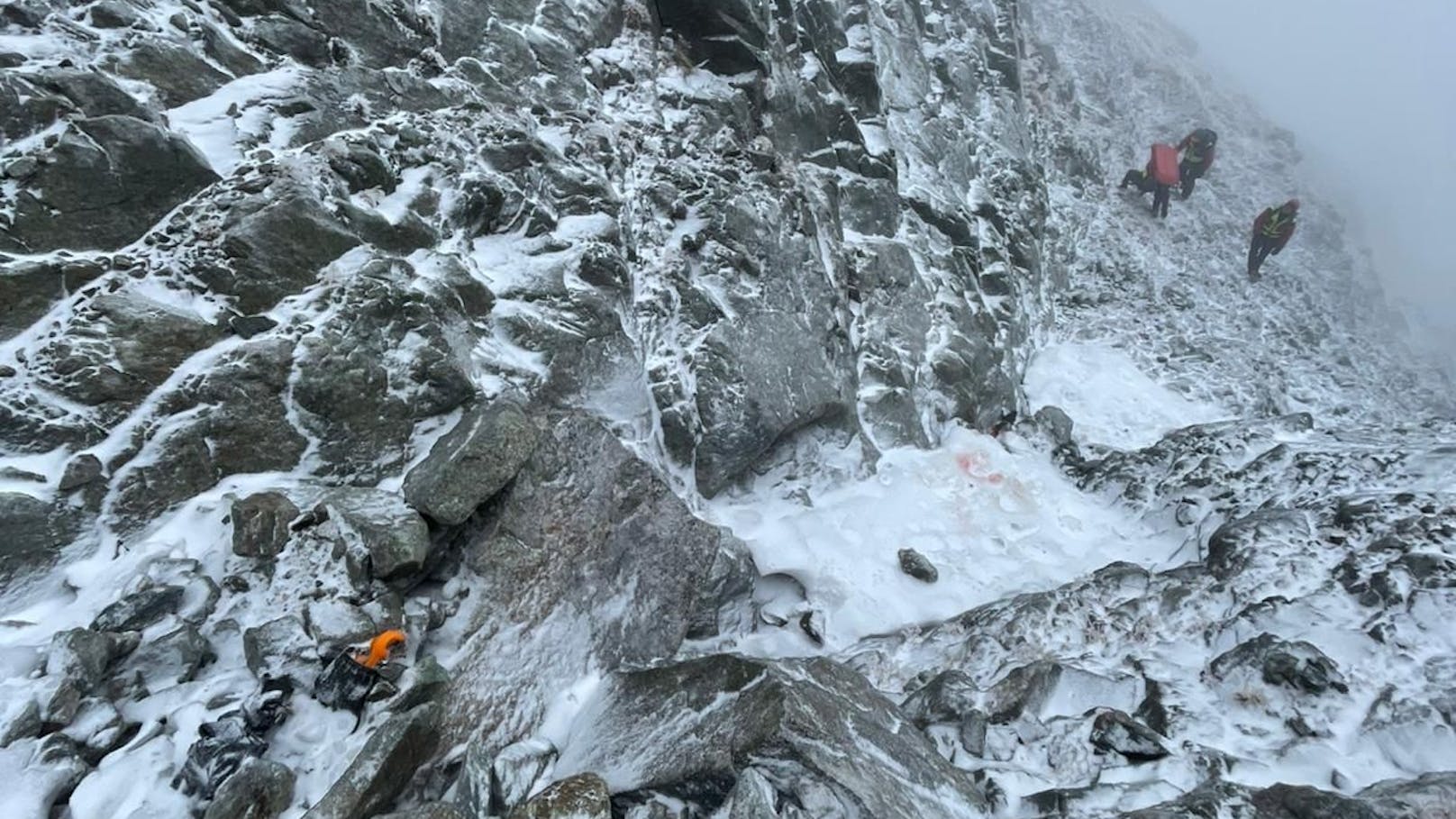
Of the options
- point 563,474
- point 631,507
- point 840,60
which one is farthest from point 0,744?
point 840,60

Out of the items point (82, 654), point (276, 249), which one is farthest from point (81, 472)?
point (276, 249)

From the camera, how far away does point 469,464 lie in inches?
203

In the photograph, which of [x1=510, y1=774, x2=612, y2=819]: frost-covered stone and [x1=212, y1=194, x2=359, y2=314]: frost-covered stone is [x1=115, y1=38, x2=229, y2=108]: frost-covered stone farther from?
[x1=510, y1=774, x2=612, y2=819]: frost-covered stone

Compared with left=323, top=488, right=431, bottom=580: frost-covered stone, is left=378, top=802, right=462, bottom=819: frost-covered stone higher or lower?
higher

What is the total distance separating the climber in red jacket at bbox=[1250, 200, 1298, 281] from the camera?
1841 centimetres

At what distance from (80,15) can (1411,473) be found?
46.1 ft

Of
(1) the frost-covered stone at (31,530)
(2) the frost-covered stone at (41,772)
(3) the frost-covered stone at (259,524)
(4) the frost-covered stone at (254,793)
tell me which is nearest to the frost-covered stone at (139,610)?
(3) the frost-covered stone at (259,524)

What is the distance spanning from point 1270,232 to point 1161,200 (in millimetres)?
2918

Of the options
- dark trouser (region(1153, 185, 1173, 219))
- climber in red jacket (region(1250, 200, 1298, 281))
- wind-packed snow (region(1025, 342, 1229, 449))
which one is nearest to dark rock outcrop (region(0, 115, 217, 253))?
wind-packed snow (region(1025, 342, 1229, 449))

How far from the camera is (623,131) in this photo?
342 inches

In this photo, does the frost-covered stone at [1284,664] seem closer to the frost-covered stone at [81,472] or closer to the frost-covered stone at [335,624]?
the frost-covered stone at [335,624]

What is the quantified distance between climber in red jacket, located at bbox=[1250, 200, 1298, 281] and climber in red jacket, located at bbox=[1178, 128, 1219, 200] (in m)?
2.74

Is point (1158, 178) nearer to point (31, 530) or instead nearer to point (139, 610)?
point (139, 610)

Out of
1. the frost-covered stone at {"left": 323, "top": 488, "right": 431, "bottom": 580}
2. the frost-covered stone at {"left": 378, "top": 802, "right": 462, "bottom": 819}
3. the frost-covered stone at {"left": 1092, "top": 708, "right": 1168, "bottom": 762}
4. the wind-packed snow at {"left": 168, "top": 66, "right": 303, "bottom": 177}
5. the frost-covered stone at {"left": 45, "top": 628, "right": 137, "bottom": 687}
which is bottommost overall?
the frost-covered stone at {"left": 45, "top": 628, "right": 137, "bottom": 687}
